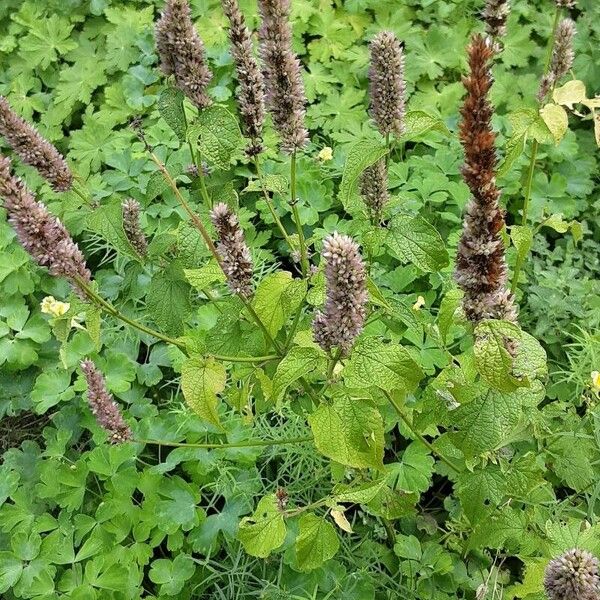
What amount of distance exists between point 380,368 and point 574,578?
419mm

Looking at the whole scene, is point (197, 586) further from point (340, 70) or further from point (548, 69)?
point (340, 70)

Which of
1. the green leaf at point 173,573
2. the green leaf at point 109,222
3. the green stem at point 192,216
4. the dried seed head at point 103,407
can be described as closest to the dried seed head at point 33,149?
the green leaf at point 109,222

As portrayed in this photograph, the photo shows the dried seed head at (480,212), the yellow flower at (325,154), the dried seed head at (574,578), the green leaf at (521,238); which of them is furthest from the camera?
the yellow flower at (325,154)

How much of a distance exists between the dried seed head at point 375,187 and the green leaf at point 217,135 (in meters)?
0.29

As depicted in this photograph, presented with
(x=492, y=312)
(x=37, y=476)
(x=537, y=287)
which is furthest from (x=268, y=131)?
(x=492, y=312)

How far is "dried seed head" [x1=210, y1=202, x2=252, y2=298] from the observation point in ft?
3.86

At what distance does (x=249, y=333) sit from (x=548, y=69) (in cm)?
81

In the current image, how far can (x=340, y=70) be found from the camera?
10.3ft

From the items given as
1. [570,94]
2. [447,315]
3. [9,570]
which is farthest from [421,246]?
[9,570]

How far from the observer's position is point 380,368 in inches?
45.9

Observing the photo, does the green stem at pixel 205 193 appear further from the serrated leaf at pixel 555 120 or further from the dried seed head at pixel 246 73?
the serrated leaf at pixel 555 120

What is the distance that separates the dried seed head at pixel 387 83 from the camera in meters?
1.22

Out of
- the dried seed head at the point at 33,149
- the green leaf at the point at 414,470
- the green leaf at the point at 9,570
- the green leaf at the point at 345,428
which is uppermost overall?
the dried seed head at the point at 33,149

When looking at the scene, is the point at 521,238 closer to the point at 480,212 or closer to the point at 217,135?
the point at 480,212
